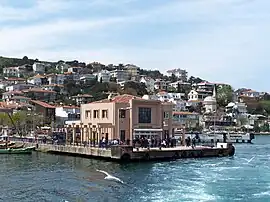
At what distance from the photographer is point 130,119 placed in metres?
61.0

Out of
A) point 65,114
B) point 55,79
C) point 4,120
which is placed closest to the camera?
point 4,120

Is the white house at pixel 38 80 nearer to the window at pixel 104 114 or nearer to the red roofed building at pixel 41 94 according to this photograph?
the red roofed building at pixel 41 94

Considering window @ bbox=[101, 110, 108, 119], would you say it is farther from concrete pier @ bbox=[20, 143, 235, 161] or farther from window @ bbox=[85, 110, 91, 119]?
A: concrete pier @ bbox=[20, 143, 235, 161]

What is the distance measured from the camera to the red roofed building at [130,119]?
2392 inches

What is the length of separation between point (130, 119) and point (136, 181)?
77.8 feet

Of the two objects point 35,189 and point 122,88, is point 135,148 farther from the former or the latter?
point 122,88

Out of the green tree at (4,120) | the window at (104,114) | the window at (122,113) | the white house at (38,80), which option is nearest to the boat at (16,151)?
the window at (104,114)

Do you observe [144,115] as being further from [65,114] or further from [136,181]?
[65,114]

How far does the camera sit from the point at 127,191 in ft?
108

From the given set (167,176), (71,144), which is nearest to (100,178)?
(167,176)

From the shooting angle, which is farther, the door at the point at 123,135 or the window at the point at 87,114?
the window at the point at 87,114

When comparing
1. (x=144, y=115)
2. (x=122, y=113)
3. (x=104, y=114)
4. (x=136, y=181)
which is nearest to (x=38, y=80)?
(x=104, y=114)

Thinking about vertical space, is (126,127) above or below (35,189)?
above

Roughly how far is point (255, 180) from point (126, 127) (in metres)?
24.9
